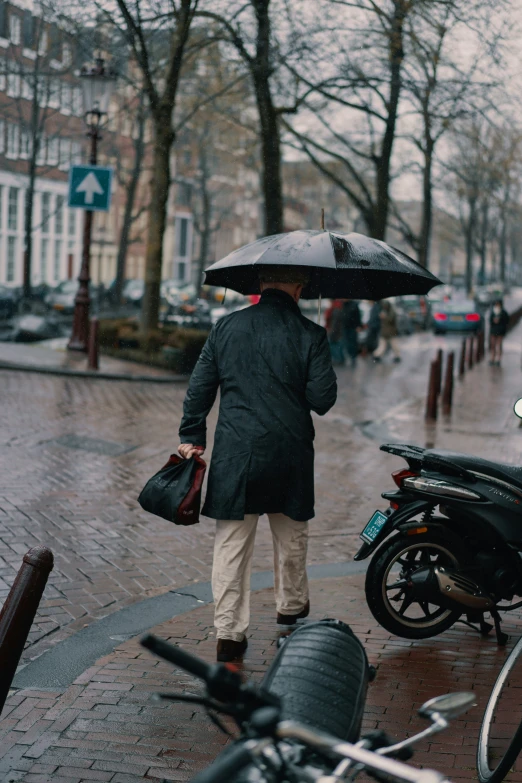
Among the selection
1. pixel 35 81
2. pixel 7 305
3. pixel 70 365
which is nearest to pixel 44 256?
pixel 35 81

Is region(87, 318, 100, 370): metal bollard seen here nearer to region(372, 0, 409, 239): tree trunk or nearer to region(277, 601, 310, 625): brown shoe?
region(372, 0, 409, 239): tree trunk

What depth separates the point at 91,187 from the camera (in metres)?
16.7

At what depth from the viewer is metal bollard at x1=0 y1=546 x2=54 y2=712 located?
3641 mm

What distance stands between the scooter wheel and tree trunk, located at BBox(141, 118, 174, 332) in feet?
47.4

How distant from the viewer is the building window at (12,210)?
145 feet

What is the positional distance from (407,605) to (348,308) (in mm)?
17982

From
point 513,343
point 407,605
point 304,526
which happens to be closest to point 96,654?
point 304,526

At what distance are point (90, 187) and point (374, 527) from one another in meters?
12.9

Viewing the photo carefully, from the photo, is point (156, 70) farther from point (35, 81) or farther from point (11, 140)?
point (11, 140)

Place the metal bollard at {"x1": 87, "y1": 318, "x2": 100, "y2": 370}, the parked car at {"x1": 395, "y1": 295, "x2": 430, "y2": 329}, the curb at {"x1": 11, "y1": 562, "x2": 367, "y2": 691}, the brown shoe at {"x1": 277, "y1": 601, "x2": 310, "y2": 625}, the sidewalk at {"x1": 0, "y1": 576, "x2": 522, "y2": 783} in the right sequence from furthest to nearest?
the parked car at {"x1": 395, "y1": 295, "x2": 430, "y2": 329} → the metal bollard at {"x1": 87, "y1": 318, "x2": 100, "y2": 370} → the brown shoe at {"x1": 277, "y1": 601, "x2": 310, "y2": 625} → the curb at {"x1": 11, "y1": 562, "x2": 367, "y2": 691} → the sidewalk at {"x1": 0, "y1": 576, "x2": 522, "y2": 783}

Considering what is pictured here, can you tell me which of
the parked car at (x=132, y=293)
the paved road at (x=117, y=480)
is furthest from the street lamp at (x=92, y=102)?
the parked car at (x=132, y=293)

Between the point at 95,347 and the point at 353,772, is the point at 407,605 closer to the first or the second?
the point at 353,772

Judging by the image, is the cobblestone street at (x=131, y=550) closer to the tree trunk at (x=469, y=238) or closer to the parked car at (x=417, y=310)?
the parked car at (x=417, y=310)

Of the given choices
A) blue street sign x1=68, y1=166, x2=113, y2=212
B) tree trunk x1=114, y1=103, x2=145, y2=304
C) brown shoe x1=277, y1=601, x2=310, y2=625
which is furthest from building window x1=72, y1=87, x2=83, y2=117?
brown shoe x1=277, y1=601, x2=310, y2=625
